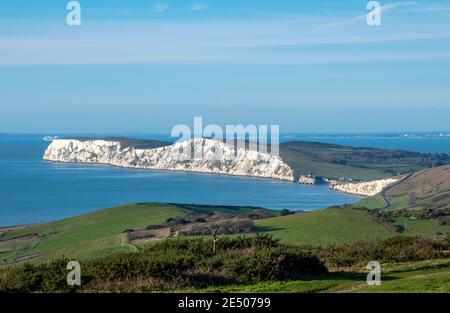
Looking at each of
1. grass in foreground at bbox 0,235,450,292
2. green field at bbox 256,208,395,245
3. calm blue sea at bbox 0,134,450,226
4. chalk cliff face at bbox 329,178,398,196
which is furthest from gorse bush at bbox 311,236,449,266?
chalk cliff face at bbox 329,178,398,196

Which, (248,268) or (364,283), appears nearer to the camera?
(364,283)

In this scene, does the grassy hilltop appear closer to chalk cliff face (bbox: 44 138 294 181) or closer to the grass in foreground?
the grass in foreground

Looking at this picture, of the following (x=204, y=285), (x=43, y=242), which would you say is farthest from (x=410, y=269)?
(x=43, y=242)

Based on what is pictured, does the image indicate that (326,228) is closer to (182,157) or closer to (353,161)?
(353,161)

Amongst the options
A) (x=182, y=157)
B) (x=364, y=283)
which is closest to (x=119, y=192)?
(x=182, y=157)

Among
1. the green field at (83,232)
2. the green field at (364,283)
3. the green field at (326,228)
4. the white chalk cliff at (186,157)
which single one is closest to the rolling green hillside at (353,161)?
the white chalk cliff at (186,157)

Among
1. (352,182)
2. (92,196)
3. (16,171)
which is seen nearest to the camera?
(92,196)
